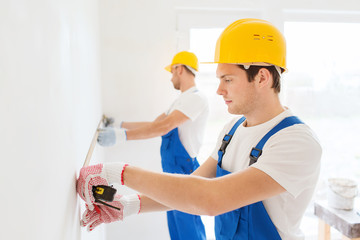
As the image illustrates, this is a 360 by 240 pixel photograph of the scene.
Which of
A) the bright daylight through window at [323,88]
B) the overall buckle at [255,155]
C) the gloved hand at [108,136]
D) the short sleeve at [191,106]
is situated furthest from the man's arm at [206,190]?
the bright daylight through window at [323,88]

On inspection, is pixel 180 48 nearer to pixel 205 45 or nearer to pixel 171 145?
pixel 205 45

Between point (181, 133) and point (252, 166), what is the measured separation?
1.43 m

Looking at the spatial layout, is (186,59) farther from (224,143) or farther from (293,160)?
(293,160)

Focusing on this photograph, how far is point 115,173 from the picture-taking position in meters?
0.98

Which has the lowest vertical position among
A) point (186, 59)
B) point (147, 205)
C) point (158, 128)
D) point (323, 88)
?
point (147, 205)

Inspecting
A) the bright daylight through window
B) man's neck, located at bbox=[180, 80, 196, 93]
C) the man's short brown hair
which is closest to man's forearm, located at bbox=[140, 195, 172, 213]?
the man's short brown hair

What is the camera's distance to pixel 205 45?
2.87 m

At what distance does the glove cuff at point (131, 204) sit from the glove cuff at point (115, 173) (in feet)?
0.74

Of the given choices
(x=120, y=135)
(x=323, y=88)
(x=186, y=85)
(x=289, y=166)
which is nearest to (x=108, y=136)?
(x=120, y=135)

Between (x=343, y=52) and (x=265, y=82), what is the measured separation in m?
2.43

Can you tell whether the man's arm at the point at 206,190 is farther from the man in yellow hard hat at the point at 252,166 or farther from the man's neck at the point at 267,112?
the man's neck at the point at 267,112

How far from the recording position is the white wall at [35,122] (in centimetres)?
40

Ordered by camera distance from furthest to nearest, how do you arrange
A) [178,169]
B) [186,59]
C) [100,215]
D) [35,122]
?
[186,59]
[178,169]
[100,215]
[35,122]

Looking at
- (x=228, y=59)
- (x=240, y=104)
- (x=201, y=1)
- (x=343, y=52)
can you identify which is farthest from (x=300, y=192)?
(x=343, y=52)
